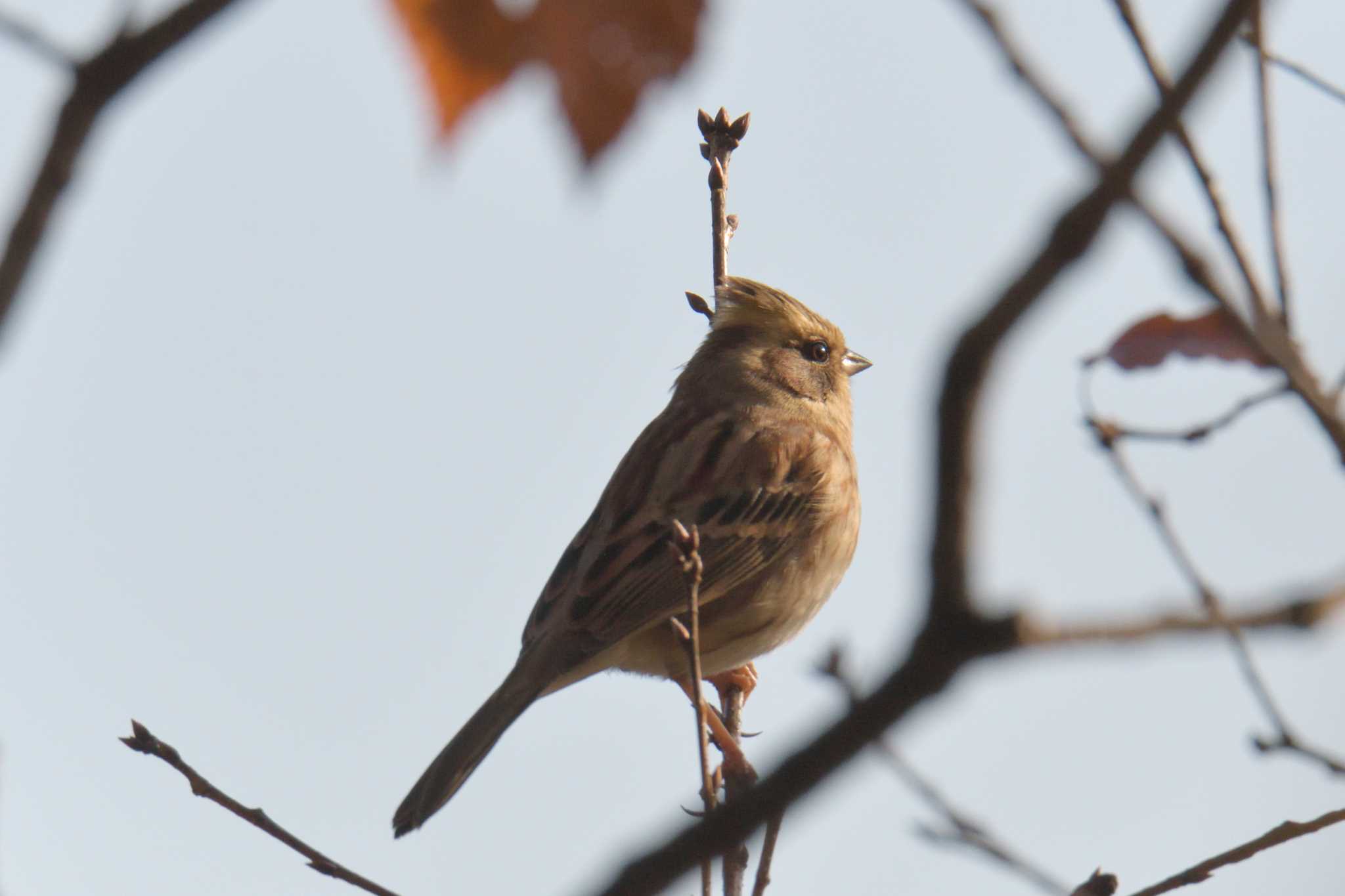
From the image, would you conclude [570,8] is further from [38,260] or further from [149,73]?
[38,260]

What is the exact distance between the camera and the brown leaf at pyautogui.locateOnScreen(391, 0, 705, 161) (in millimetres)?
2029

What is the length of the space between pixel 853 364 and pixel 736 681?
4.85 ft

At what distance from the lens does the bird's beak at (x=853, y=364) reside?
21.4 ft

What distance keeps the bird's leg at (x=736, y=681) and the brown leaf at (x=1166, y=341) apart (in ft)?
8.53

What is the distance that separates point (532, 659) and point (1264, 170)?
3285 millimetres

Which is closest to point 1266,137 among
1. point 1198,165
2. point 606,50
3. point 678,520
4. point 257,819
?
point 1198,165

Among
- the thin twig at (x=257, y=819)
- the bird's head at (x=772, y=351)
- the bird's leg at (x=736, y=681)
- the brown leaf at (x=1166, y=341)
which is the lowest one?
the thin twig at (x=257, y=819)

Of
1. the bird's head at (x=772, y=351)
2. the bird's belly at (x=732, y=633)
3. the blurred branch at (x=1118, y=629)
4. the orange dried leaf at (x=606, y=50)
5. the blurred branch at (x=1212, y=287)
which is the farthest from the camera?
the bird's head at (x=772, y=351)

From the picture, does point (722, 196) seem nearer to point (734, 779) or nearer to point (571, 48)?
point (734, 779)

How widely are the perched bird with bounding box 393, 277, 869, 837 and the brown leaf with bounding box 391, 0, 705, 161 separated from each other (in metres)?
3.24

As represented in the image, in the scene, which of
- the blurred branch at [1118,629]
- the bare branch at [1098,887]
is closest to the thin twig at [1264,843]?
the bare branch at [1098,887]

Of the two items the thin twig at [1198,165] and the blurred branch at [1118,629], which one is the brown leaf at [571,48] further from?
the blurred branch at [1118,629]

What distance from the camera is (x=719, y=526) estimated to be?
5.69 metres

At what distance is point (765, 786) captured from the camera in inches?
51.3
